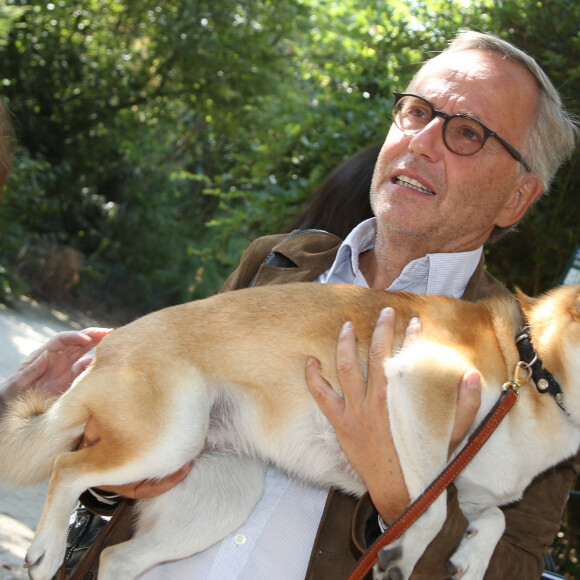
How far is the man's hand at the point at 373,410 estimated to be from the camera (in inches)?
77.2

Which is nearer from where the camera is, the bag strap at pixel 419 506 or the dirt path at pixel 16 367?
the bag strap at pixel 419 506

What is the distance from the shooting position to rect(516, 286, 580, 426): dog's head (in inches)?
84.6

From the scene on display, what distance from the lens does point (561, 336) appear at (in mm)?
2217

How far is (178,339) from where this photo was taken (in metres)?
2.21

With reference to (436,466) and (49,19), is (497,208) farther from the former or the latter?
(49,19)

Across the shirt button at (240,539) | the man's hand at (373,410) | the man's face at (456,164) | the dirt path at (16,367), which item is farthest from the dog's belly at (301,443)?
the dirt path at (16,367)

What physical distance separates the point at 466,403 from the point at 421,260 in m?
0.74

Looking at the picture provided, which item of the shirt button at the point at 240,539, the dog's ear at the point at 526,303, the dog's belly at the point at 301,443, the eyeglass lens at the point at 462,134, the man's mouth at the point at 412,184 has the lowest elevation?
the shirt button at the point at 240,539

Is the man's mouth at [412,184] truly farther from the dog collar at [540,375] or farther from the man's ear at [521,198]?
the dog collar at [540,375]

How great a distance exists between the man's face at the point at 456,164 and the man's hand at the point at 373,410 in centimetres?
51

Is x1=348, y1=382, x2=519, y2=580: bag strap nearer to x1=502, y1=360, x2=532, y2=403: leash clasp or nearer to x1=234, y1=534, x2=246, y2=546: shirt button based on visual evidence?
x1=502, y1=360, x2=532, y2=403: leash clasp

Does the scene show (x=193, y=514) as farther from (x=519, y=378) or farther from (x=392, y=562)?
(x=519, y=378)

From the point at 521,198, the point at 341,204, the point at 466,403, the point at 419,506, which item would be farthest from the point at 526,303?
the point at 341,204

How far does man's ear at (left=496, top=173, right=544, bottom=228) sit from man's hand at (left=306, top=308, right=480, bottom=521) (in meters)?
0.82
